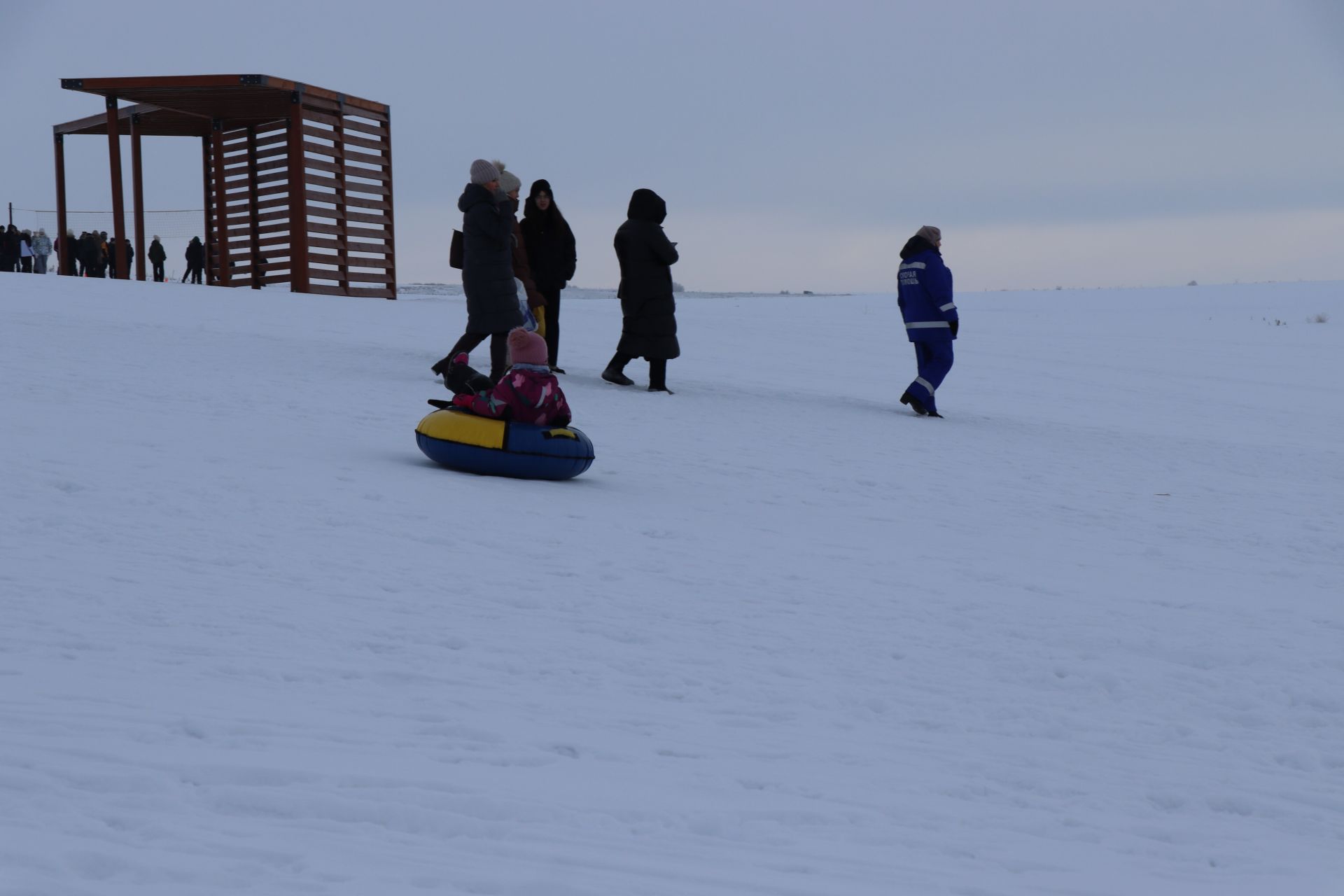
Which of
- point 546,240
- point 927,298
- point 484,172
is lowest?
point 927,298

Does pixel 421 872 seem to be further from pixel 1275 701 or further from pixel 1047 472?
pixel 1047 472

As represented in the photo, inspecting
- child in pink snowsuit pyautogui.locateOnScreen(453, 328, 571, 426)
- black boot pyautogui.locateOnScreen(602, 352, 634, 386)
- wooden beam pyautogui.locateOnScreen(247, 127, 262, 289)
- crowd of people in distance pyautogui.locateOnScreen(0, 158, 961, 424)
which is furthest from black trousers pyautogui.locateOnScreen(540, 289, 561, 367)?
wooden beam pyautogui.locateOnScreen(247, 127, 262, 289)

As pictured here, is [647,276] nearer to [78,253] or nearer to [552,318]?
[552,318]

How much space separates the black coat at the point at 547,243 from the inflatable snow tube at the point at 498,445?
445 cm

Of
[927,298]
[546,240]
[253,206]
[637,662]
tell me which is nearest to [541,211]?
[546,240]

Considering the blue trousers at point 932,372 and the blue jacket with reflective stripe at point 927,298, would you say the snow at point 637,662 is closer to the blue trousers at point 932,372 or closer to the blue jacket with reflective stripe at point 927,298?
the blue trousers at point 932,372

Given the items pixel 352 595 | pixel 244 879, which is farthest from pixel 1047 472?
pixel 244 879

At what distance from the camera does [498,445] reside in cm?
795

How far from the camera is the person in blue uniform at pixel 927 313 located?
12.8m

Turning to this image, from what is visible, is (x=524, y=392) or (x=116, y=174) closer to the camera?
(x=524, y=392)

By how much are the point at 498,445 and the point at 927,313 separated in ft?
20.0

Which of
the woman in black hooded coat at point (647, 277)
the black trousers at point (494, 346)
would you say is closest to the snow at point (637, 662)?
the black trousers at point (494, 346)

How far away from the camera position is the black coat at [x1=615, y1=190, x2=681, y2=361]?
12266 millimetres

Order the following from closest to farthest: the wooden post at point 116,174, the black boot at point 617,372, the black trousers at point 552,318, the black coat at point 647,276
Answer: the black coat at point 647,276 → the black trousers at point 552,318 → the black boot at point 617,372 → the wooden post at point 116,174
